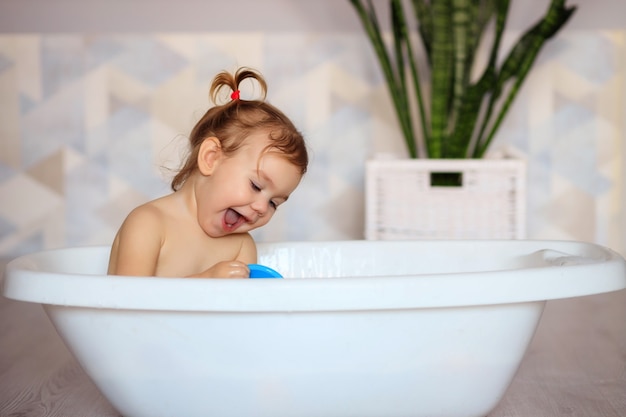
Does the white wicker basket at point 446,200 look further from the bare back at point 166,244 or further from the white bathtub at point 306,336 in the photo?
the white bathtub at point 306,336

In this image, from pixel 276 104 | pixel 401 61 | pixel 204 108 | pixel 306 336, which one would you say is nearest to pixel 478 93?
pixel 401 61

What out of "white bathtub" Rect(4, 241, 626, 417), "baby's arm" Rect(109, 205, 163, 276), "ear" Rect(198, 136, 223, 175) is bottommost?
"white bathtub" Rect(4, 241, 626, 417)

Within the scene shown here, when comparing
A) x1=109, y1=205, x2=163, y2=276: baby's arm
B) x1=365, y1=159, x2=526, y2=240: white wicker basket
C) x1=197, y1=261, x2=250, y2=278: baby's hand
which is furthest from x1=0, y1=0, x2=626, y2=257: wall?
x1=197, y1=261, x2=250, y2=278: baby's hand

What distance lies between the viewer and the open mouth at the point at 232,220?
1.24 meters

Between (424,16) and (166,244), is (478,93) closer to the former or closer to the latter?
(424,16)

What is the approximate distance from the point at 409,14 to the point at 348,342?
189cm

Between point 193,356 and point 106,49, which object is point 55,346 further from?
point 106,49

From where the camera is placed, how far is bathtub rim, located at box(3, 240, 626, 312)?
848mm

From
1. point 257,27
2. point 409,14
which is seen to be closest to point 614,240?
point 409,14

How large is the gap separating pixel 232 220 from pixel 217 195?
0.05 m

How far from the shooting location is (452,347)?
965 millimetres

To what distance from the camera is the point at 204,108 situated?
2.67m

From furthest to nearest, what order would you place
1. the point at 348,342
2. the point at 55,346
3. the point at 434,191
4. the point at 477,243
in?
the point at 434,191 < the point at 55,346 < the point at 477,243 < the point at 348,342

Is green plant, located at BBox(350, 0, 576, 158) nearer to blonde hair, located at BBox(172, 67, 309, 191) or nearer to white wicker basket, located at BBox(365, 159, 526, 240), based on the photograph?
white wicker basket, located at BBox(365, 159, 526, 240)
